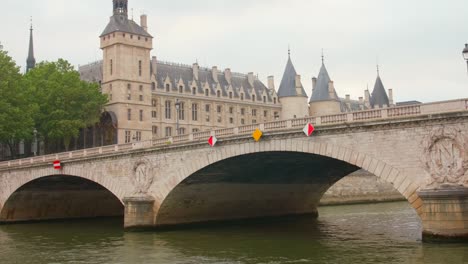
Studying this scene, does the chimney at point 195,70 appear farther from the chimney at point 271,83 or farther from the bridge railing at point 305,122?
the bridge railing at point 305,122

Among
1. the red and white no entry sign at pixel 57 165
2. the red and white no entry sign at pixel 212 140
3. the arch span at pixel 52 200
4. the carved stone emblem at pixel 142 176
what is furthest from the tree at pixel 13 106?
the red and white no entry sign at pixel 212 140

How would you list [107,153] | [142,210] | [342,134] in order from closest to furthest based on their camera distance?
[342,134], [142,210], [107,153]

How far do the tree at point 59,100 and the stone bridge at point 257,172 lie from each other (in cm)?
1308

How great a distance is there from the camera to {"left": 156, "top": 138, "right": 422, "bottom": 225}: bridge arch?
100ft

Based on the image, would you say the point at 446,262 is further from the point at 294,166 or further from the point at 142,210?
the point at 142,210

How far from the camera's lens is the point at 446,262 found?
24.9m

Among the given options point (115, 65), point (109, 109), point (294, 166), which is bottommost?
point (294, 166)

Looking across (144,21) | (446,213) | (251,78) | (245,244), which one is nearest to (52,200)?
(245,244)

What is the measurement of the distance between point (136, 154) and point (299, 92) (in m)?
73.1

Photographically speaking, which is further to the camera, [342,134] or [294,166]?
[294,166]

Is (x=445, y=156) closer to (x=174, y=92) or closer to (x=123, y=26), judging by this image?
(x=123, y=26)

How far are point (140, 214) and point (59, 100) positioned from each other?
35022 millimetres

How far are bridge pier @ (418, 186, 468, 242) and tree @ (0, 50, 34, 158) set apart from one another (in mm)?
48267

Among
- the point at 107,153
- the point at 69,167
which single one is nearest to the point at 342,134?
the point at 107,153
